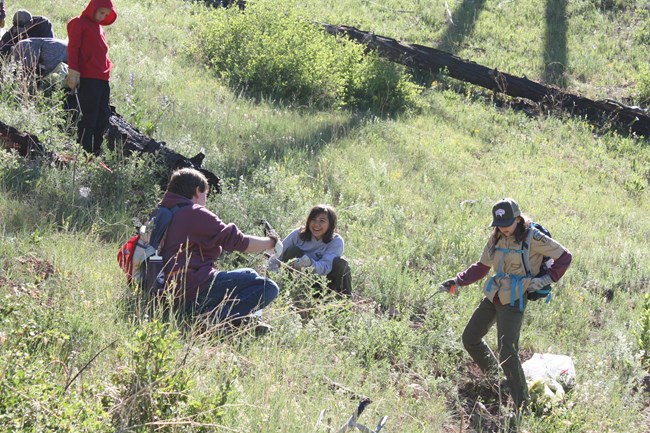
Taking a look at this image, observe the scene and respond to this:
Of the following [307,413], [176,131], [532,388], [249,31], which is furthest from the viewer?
[249,31]

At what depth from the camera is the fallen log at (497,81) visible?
1747 cm

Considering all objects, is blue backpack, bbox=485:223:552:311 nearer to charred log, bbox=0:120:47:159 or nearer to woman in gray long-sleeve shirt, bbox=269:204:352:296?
woman in gray long-sleeve shirt, bbox=269:204:352:296

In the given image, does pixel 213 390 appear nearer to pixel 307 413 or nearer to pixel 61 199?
pixel 307 413

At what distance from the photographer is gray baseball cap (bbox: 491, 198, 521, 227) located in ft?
21.2

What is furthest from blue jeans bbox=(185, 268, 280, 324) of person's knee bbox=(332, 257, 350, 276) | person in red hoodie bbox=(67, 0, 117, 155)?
person in red hoodie bbox=(67, 0, 117, 155)

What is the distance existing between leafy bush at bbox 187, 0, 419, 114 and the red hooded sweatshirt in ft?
17.6

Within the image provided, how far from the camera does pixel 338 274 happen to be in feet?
25.0

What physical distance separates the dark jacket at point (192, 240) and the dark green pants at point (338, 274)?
1682 mm

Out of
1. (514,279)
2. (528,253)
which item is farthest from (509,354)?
(528,253)

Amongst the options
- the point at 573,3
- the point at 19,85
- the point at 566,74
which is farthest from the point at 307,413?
the point at 573,3

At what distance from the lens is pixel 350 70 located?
15453mm

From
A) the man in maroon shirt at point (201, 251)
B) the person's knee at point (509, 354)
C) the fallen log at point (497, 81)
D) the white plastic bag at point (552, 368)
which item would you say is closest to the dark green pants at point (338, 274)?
the man in maroon shirt at point (201, 251)

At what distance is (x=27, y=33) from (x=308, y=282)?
5789 millimetres

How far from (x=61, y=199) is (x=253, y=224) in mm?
1882
